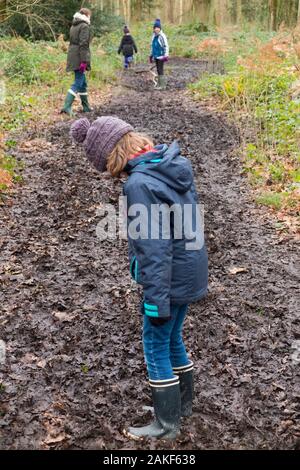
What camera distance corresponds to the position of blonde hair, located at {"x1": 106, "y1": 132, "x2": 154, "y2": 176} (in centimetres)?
314

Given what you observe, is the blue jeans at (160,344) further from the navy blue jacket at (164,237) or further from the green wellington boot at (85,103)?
the green wellington boot at (85,103)

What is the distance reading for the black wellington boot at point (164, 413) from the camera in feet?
10.7

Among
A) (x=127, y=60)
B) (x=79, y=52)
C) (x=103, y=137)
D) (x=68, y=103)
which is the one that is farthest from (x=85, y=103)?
(x=103, y=137)

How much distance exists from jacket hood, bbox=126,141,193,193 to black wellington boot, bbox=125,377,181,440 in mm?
1229

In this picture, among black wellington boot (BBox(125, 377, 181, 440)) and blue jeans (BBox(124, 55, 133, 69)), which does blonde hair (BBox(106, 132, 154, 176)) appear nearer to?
black wellington boot (BBox(125, 377, 181, 440))

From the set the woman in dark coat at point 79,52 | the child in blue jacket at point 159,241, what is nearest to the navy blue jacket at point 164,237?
the child in blue jacket at point 159,241

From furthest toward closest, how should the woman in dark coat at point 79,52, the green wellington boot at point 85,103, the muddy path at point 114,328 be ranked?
the green wellington boot at point 85,103 → the woman in dark coat at point 79,52 → the muddy path at point 114,328

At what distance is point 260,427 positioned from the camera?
11.3 ft

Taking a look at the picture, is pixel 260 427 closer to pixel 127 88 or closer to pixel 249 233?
pixel 249 233

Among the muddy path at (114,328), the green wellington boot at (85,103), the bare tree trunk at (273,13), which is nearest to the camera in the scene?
the muddy path at (114,328)

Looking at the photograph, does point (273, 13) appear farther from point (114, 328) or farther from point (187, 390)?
point (187, 390)

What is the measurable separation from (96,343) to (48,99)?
10381 millimetres

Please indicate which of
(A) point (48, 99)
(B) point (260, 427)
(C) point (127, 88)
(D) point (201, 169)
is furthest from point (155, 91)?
(B) point (260, 427)

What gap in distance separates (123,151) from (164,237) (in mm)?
603
